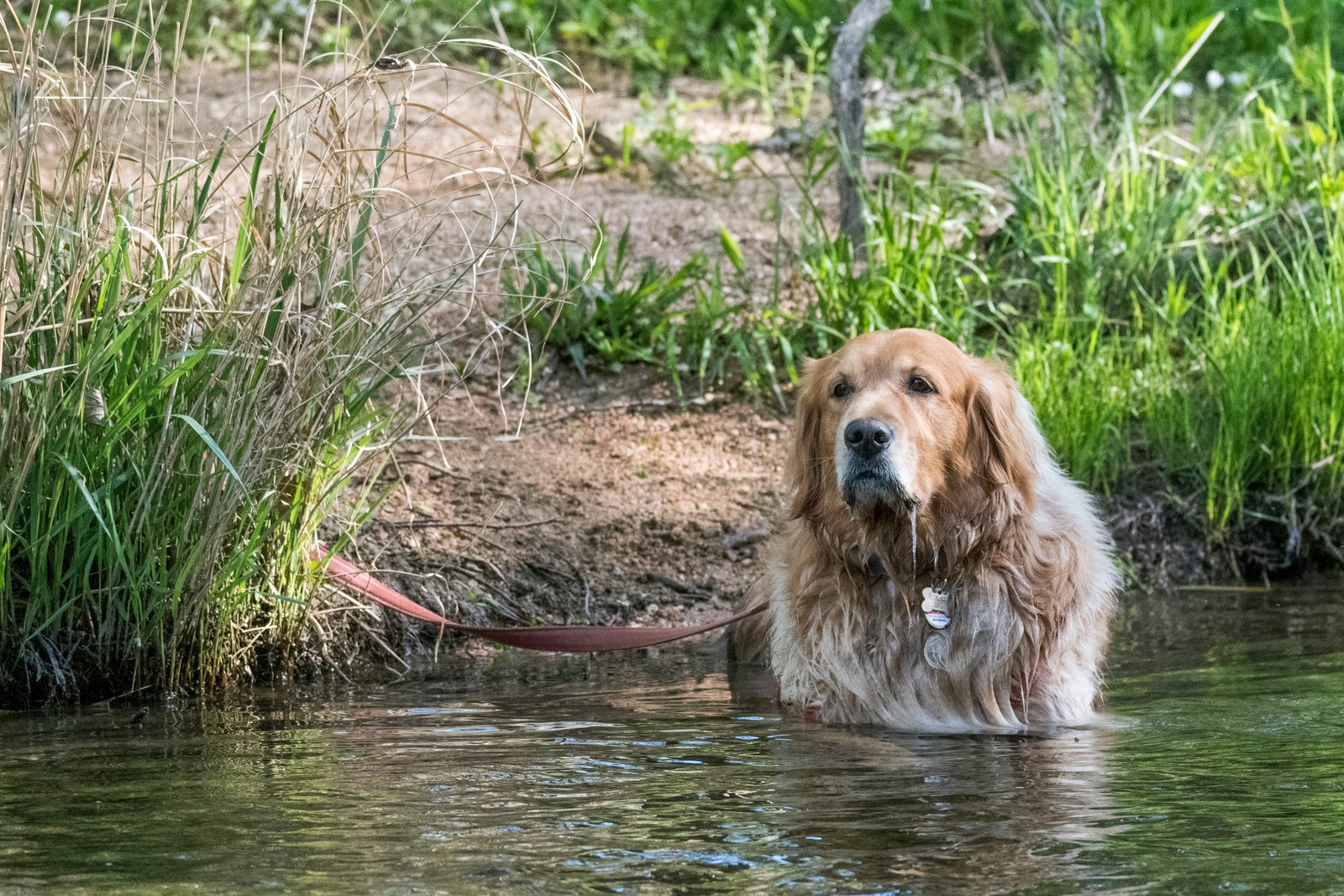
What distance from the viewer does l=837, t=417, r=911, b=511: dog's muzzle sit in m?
4.01

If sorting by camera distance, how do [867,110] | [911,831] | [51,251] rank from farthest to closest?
[867,110], [51,251], [911,831]

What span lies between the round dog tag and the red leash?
0.70 metres

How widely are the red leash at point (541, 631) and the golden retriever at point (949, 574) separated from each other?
0.48 m

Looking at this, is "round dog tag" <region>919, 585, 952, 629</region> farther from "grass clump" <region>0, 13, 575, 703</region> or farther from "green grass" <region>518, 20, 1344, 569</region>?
"green grass" <region>518, 20, 1344, 569</region>

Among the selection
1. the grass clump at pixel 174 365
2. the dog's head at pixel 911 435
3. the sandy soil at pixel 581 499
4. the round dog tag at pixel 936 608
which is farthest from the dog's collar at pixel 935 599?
the grass clump at pixel 174 365

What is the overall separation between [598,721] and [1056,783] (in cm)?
131

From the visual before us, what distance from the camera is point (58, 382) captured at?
4156 millimetres

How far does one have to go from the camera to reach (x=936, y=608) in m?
4.30

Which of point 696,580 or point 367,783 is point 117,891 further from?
point 696,580

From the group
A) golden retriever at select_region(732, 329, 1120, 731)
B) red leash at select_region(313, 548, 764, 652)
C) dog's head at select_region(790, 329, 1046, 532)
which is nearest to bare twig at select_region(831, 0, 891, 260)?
dog's head at select_region(790, 329, 1046, 532)

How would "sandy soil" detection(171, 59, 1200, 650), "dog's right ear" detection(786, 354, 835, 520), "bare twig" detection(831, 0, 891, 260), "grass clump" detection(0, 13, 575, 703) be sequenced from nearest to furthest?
"grass clump" detection(0, 13, 575, 703), "dog's right ear" detection(786, 354, 835, 520), "sandy soil" detection(171, 59, 1200, 650), "bare twig" detection(831, 0, 891, 260)

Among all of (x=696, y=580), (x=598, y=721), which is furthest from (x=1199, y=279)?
(x=598, y=721)

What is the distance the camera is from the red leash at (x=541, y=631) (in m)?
4.65

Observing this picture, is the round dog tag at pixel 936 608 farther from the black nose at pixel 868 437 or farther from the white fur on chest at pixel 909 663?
the black nose at pixel 868 437
